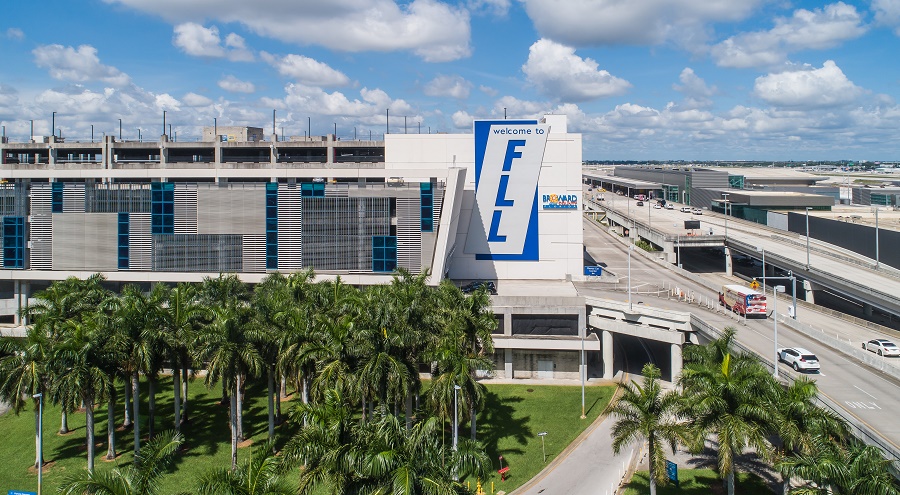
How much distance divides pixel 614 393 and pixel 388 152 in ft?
A: 128

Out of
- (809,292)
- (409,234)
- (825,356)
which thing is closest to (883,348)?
(825,356)

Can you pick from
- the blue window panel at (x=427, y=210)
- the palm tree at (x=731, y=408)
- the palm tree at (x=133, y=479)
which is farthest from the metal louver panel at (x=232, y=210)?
the palm tree at (x=731, y=408)

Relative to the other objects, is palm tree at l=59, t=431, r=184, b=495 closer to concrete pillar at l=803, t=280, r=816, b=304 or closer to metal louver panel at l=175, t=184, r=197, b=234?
metal louver panel at l=175, t=184, r=197, b=234

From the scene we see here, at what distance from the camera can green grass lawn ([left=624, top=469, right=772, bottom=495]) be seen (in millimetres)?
33844

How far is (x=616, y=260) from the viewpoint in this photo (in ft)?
311

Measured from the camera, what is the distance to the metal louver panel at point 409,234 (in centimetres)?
6375

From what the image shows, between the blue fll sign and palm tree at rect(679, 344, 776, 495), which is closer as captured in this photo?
palm tree at rect(679, 344, 776, 495)

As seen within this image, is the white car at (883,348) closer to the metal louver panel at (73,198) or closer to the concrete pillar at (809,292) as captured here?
the concrete pillar at (809,292)

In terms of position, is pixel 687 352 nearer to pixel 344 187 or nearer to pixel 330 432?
pixel 330 432

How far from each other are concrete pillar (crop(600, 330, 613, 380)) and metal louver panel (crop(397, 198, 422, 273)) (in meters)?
19.3

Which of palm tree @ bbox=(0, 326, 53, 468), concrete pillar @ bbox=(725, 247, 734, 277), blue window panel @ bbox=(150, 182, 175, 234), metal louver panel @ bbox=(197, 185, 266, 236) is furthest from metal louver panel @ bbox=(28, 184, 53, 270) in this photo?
concrete pillar @ bbox=(725, 247, 734, 277)

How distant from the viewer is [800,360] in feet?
136

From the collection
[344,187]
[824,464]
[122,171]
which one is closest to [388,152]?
[344,187]

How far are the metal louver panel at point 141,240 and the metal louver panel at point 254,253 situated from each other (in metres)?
9.90
